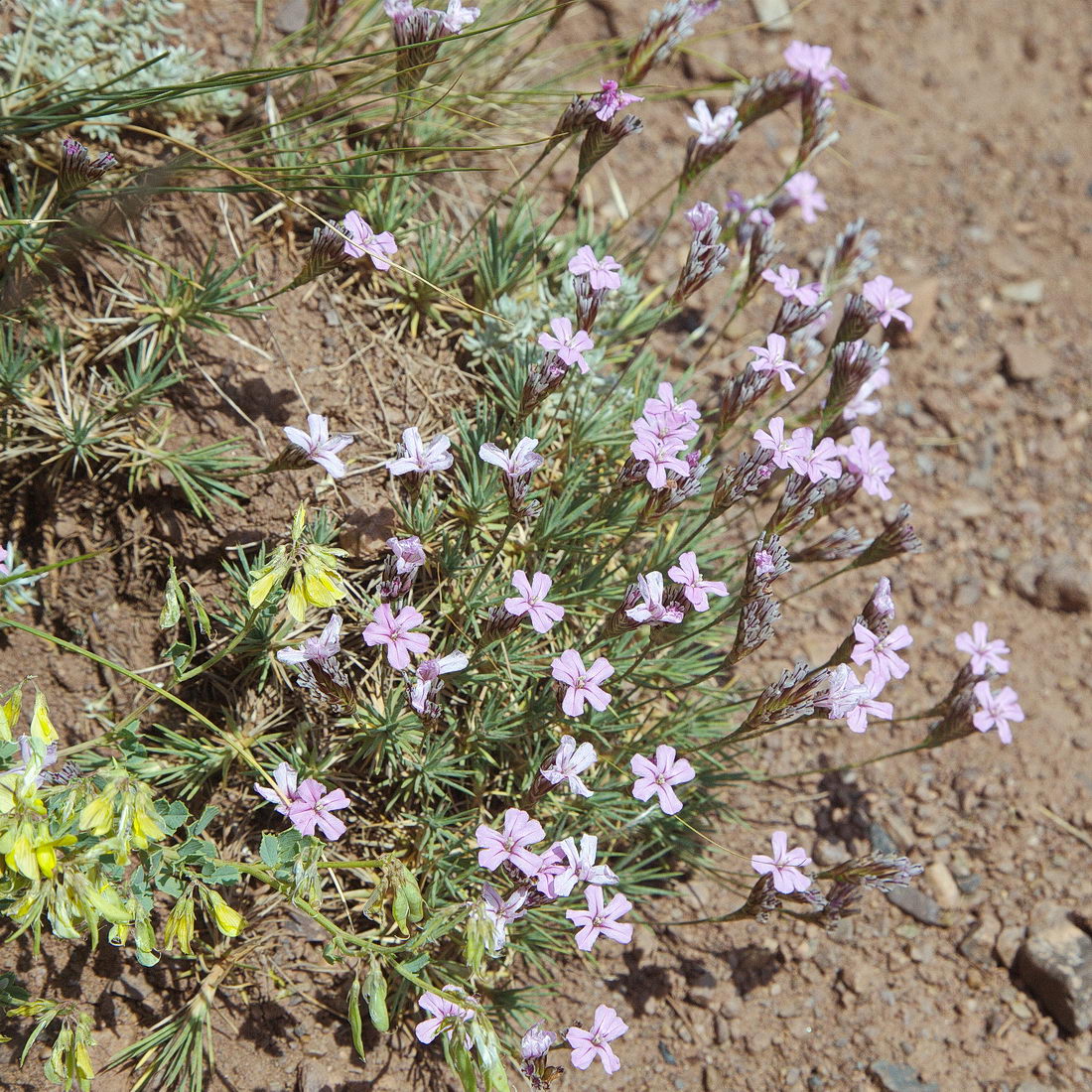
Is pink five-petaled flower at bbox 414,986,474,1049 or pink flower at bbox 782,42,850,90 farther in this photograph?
pink flower at bbox 782,42,850,90

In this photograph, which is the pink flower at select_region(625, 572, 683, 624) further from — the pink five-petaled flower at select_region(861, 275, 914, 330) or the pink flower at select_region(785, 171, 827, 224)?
the pink flower at select_region(785, 171, 827, 224)

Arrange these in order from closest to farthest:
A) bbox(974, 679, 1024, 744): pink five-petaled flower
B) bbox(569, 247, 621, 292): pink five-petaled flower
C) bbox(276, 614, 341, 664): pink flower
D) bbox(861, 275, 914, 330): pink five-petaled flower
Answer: bbox(276, 614, 341, 664): pink flower, bbox(569, 247, 621, 292): pink five-petaled flower, bbox(974, 679, 1024, 744): pink five-petaled flower, bbox(861, 275, 914, 330): pink five-petaled flower

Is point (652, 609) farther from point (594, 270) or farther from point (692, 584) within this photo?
point (594, 270)

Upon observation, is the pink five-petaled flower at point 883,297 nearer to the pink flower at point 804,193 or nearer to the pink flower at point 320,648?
the pink flower at point 804,193

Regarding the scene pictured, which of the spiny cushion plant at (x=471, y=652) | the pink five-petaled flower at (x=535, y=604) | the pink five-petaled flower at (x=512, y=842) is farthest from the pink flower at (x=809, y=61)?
the pink five-petaled flower at (x=512, y=842)

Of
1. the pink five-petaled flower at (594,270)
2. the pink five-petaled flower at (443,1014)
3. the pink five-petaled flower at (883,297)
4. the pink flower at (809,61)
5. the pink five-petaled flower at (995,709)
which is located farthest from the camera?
the pink flower at (809,61)

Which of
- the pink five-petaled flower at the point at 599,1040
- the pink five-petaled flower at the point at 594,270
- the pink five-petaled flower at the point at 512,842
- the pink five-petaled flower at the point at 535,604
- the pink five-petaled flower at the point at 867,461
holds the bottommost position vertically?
the pink five-petaled flower at the point at 599,1040

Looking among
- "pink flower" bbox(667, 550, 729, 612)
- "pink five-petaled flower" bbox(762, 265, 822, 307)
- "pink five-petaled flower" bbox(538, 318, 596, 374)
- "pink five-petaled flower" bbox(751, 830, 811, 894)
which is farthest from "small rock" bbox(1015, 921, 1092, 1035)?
"pink five-petaled flower" bbox(538, 318, 596, 374)
